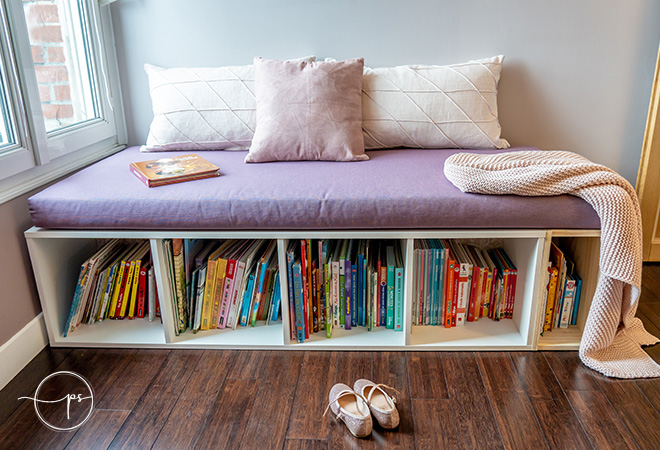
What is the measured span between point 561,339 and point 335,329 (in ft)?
2.63

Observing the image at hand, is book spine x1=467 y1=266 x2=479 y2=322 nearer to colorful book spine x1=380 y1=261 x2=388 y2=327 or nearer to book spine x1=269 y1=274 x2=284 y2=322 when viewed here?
colorful book spine x1=380 y1=261 x2=388 y2=327

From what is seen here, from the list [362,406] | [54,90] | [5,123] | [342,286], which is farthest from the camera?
[54,90]

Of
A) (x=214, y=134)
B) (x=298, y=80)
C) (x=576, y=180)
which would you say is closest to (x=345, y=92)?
(x=298, y=80)

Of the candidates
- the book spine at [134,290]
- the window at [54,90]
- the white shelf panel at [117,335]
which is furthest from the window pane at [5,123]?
the white shelf panel at [117,335]

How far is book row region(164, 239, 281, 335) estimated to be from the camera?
1.88 meters

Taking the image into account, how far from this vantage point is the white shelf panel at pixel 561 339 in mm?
1827

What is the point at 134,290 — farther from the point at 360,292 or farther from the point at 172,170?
the point at 360,292

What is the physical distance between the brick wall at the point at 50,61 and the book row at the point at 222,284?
0.77m

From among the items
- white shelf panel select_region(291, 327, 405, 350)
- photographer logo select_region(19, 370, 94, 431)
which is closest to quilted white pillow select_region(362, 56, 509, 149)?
white shelf panel select_region(291, 327, 405, 350)

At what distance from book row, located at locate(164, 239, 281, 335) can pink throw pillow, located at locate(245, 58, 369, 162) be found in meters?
0.39

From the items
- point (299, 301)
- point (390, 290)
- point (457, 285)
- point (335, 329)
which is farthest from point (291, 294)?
point (457, 285)

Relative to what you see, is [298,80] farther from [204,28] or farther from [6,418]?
[6,418]

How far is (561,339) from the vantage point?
1.86 meters

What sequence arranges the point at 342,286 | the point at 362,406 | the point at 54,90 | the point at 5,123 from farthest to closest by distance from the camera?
the point at 54,90
the point at 342,286
the point at 5,123
the point at 362,406
